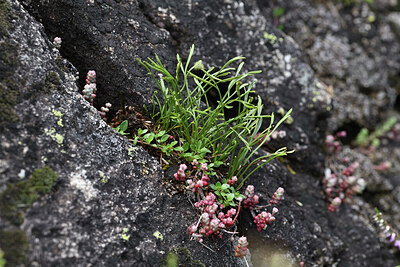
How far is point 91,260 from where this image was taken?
196 centimetres

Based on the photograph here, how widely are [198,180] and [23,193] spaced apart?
46.1 inches

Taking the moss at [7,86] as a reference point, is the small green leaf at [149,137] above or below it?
below

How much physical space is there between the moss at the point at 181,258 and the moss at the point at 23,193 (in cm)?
84

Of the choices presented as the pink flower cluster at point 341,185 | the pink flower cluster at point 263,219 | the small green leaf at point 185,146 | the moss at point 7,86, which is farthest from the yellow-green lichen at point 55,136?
the pink flower cluster at point 341,185

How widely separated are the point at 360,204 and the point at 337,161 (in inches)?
21.9

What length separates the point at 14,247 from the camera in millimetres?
1760

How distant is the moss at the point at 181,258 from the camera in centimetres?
222

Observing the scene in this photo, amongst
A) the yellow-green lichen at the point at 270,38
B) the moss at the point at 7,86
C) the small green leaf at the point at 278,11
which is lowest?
the moss at the point at 7,86

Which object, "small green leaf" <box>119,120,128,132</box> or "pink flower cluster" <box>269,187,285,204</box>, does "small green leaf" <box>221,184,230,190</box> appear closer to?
"pink flower cluster" <box>269,187,285,204</box>

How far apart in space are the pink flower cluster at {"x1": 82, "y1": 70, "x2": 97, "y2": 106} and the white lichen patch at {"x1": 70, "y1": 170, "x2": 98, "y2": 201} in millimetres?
679

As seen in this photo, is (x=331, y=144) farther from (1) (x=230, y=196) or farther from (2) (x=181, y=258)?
(2) (x=181, y=258)

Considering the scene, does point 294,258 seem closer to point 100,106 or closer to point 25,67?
point 100,106

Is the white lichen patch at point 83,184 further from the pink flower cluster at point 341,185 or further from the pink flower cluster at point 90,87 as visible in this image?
the pink flower cluster at point 341,185

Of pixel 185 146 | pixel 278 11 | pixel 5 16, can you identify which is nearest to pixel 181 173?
pixel 185 146
